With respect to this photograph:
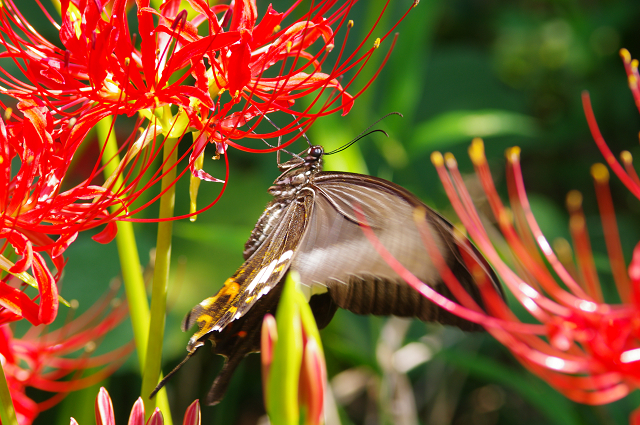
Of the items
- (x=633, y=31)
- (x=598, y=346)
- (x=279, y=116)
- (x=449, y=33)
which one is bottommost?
(x=598, y=346)

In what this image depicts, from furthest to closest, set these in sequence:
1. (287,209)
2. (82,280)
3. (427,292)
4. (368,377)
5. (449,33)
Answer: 1. (449,33)
2. (368,377)
3. (82,280)
4. (287,209)
5. (427,292)

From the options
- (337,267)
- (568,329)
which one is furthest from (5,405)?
(568,329)

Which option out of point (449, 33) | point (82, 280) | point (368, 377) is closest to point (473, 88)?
point (449, 33)

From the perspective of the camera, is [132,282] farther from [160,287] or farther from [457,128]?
[457,128]

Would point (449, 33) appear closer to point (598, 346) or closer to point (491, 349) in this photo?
point (491, 349)

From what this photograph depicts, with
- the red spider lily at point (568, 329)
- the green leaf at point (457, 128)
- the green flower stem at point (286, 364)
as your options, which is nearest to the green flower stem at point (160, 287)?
the green flower stem at point (286, 364)

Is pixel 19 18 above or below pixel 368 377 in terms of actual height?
above

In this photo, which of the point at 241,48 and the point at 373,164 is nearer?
the point at 241,48
